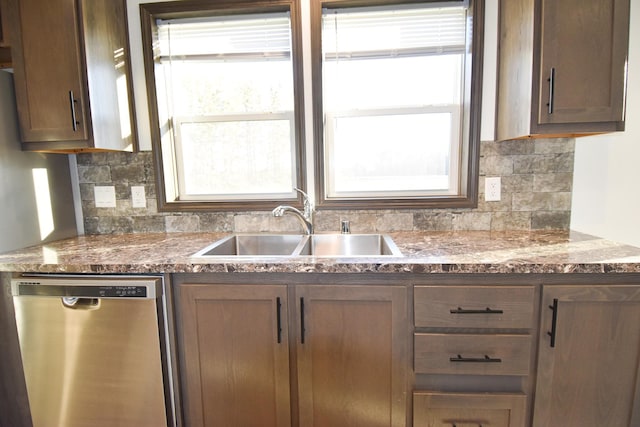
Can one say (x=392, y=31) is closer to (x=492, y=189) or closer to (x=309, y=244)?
(x=492, y=189)

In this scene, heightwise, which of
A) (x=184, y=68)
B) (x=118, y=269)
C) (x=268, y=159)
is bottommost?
(x=118, y=269)

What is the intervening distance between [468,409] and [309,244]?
1027mm

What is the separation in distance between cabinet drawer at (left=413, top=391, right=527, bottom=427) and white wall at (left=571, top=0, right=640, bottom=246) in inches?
39.0

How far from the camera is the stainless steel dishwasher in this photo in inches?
47.3

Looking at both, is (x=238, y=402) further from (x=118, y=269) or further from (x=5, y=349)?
(x=5, y=349)

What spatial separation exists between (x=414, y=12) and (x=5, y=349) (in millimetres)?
2662

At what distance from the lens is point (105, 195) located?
1863 millimetres

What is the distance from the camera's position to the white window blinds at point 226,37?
68.8 inches

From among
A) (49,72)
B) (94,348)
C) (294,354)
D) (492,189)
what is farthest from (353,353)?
(49,72)

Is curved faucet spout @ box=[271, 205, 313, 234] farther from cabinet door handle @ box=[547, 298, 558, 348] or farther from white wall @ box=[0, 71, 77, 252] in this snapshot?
white wall @ box=[0, 71, 77, 252]

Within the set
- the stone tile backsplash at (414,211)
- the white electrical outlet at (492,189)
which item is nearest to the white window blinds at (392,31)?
the stone tile backsplash at (414,211)

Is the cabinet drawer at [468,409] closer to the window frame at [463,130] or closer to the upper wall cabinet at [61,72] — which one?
the window frame at [463,130]

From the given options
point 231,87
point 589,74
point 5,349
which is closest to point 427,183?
point 589,74

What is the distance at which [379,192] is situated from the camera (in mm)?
1826
